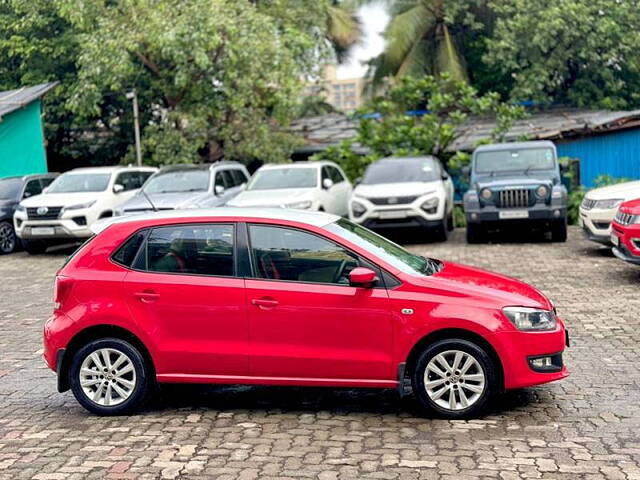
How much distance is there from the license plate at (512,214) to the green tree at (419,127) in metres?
7.05

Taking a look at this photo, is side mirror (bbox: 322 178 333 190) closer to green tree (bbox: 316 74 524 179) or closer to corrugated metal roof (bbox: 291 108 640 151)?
green tree (bbox: 316 74 524 179)

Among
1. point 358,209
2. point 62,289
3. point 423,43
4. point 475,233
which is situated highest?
point 423,43

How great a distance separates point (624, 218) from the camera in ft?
40.7

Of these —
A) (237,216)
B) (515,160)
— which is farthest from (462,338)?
(515,160)

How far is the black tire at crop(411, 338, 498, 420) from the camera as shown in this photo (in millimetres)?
6402

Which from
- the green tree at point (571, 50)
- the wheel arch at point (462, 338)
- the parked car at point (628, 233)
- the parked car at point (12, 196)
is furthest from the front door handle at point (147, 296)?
the green tree at point (571, 50)

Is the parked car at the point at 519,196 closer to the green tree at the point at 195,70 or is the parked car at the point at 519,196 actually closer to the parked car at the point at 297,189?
the parked car at the point at 297,189

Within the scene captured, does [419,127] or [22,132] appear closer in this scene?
[419,127]

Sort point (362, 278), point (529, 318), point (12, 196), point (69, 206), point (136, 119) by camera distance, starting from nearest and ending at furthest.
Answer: point (362, 278), point (529, 318), point (69, 206), point (12, 196), point (136, 119)

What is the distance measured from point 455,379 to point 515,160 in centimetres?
1284

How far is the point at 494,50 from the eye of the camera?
98.7 feet

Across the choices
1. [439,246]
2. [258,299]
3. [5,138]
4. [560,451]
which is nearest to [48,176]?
[5,138]

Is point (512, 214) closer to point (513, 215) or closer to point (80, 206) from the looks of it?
point (513, 215)

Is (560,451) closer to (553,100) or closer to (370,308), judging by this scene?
(370,308)
